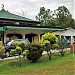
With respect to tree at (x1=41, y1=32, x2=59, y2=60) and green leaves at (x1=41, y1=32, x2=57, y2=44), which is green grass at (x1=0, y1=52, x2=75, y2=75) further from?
green leaves at (x1=41, y1=32, x2=57, y2=44)

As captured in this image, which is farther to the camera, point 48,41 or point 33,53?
point 48,41

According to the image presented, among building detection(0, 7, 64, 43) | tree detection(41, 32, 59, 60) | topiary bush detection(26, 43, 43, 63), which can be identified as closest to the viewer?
topiary bush detection(26, 43, 43, 63)

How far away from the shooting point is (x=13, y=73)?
13.5 metres

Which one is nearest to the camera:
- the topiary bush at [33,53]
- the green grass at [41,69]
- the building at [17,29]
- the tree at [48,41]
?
the green grass at [41,69]

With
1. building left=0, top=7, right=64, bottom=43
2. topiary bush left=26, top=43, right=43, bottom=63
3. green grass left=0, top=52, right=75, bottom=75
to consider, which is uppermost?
building left=0, top=7, right=64, bottom=43

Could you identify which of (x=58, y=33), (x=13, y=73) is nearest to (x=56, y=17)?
(x=58, y=33)

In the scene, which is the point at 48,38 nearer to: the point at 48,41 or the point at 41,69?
the point at 48,41

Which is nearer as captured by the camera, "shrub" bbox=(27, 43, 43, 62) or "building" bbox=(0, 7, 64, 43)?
"shrub" bbox=(27, 43, 43, 62)

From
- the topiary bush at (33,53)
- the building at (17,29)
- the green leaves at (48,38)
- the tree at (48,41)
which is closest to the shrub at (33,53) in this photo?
the topiary bush at (33,53)

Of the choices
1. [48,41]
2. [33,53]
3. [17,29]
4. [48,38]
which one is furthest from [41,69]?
[17,29]

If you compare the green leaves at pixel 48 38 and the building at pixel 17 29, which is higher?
the building at pixel 17 29

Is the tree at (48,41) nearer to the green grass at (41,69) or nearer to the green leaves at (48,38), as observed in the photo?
the green leaves at (48,38)

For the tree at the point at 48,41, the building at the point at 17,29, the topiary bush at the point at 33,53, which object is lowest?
the topiary bush at the point at 33,53

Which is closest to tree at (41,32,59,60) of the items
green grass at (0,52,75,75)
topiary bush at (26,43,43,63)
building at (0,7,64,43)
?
topiary bush at (26,43,43,63)
